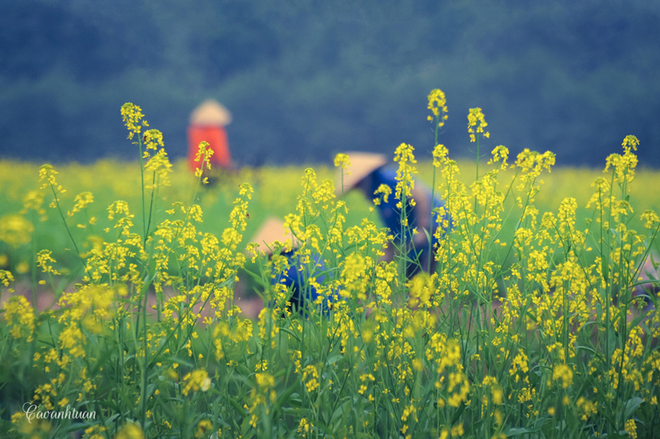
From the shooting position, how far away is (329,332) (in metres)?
1.66

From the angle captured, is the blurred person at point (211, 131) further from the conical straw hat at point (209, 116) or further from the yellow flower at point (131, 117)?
the yellow flower at point (131, 117)

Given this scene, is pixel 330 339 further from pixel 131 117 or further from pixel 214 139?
pixel 214 139

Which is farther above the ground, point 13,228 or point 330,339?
point 13,228

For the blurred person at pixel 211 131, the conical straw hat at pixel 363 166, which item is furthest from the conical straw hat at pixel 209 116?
the conical straw hat at pixel 363 166

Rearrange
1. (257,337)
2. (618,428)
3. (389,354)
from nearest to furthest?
(618,428) → (257,337) → (389,354)

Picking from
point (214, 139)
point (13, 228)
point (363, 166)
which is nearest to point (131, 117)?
point (13, 228)

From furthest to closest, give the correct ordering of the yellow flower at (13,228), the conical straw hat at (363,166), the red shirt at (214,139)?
1. the red shirt at (214,139)
2. the conical straw hat at (363,166)
3. the yellow flower at (13,228)

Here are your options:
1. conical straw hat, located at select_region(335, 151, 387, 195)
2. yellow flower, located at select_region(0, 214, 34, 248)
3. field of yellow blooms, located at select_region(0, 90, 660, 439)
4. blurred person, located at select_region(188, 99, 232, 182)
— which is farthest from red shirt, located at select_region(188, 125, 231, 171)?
yellow flower, located at select_region(0, 214, 34, 248)

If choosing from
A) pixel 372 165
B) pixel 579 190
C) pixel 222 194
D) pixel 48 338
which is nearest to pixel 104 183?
pixel 222 194

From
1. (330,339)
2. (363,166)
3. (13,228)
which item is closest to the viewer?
(13,228)

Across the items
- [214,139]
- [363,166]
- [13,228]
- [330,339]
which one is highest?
[214,139]

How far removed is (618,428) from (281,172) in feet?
30.9

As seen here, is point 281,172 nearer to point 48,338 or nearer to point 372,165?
point 372,165

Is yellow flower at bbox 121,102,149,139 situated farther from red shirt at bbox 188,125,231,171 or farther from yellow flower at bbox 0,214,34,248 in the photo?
red shirt at bbox 188,125,231,171
